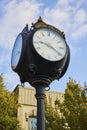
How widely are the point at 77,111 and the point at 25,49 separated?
38.0 ft

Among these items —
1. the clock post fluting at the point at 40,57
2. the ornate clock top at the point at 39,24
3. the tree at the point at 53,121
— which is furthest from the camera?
the tree at the point at 53,121

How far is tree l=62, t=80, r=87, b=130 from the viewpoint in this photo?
16016mm

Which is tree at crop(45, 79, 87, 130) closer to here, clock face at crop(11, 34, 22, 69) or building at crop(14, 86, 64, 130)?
building at crop(14, 86, 64, 130)

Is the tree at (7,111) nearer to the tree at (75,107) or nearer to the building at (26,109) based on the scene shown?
the tree at (75,107)

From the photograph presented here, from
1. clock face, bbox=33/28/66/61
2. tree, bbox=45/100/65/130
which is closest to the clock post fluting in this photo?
clock face, bbox=33/28/66/61

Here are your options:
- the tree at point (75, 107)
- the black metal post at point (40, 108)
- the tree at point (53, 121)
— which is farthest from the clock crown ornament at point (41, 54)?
the tree at point (53, 121)

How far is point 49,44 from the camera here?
5.64 m

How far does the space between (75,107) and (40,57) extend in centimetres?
1185

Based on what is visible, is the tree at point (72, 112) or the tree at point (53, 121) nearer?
the tree at point (72, 112)

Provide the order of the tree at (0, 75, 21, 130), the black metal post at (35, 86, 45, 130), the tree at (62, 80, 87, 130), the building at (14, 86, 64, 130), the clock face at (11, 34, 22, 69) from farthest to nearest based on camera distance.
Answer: the building at (14, 86, 64, 130)
the tree at (0, 75, 21, 130)
the tree at (62, 80, 87, 130)
the clock face at (11, 34, 22, 69)
the black metal post at (35, 86, 45, 130)

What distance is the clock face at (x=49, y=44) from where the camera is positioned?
214 inches

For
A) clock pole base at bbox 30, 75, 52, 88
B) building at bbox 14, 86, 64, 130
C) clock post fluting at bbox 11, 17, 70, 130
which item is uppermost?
building at bbox 14, 86, 64, 130

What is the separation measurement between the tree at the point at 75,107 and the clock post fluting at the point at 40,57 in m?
10.6

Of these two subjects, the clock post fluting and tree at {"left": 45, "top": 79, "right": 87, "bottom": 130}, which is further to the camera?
tree at {"left": 45, "top": 79, "right": 87, "bottom": 130}
